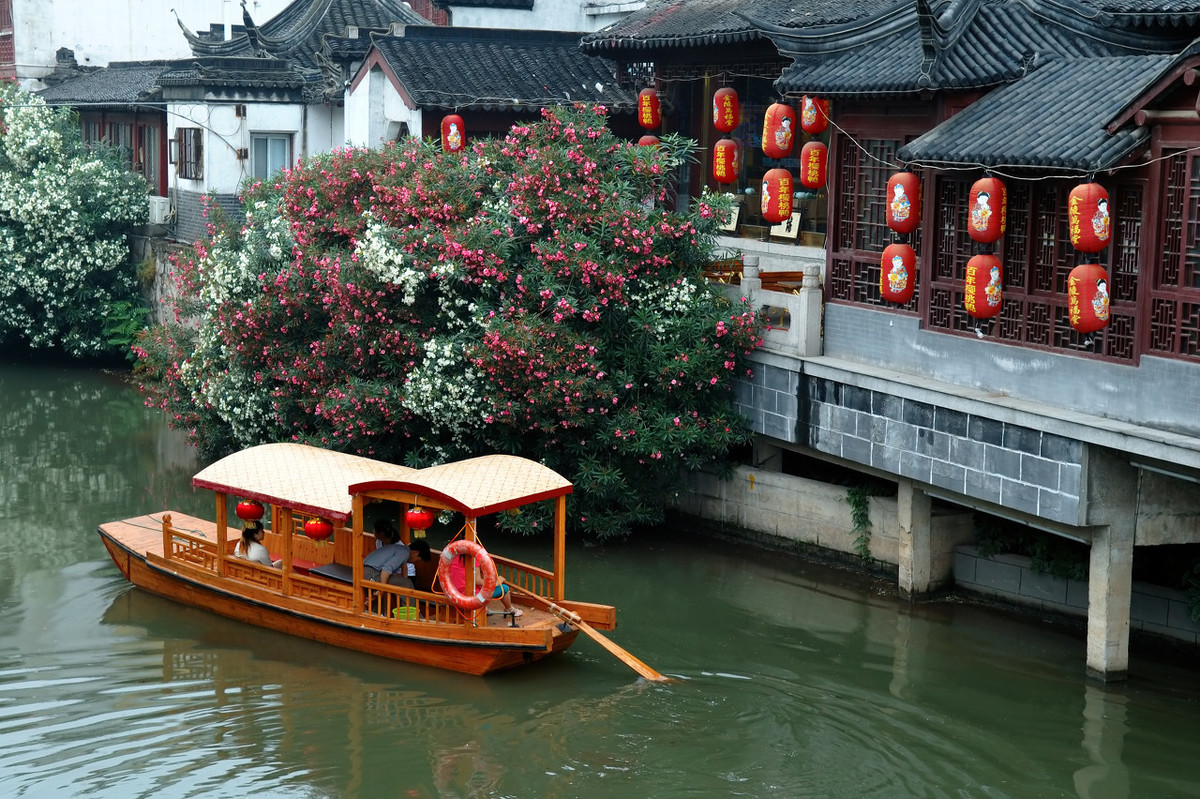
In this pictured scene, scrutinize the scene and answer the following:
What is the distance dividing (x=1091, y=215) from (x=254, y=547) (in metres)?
8.30

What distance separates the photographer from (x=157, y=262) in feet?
90.7

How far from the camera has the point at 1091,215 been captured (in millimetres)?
11984

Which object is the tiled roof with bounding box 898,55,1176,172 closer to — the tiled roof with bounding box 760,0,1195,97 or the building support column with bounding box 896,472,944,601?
the tiled roof with bounding box 760,0,1195,97

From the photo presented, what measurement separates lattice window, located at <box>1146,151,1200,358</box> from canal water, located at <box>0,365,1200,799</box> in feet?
10.4

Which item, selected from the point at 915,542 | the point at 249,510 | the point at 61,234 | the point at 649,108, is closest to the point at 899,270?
the point at 915,542

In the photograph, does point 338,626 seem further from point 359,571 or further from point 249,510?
point 249,510

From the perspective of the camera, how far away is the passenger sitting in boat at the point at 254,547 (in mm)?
14438

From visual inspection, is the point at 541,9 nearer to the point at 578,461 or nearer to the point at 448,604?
the point at 578,461

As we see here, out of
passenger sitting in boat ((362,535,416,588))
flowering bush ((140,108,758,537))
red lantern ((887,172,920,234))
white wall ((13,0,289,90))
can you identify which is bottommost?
passenger sitting in boat ((362,535,416,588))

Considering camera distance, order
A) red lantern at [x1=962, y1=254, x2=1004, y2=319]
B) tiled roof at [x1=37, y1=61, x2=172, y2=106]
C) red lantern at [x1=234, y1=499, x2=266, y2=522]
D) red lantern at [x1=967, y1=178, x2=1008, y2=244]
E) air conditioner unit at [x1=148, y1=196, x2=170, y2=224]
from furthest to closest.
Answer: tiled roof at [x1=37, y1=61, x2=172, y2=106] → air conditioner unit at [x1=148, y1=196, x2=170, y2=224] → red lantern at [x1=234, y1=499, x2=266, y2=522] → red lantern at [x1=962, y1=254, x2=1004, y2=319] → red lantern at [x1=967, y1=178, x2=1008, y2=244]

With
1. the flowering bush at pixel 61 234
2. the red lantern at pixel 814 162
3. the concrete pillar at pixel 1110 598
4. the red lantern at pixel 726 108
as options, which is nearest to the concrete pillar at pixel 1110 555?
the concrete pillar at pixel 1110 598

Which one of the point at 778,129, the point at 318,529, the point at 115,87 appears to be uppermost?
the point at 115,87

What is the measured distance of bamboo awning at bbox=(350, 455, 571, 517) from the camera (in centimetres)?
1264

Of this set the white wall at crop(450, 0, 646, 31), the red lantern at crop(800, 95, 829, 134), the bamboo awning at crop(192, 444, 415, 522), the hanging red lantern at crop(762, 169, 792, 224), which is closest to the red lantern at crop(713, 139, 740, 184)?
the hanging red lantern at crop(762, 169, 792, 224)
